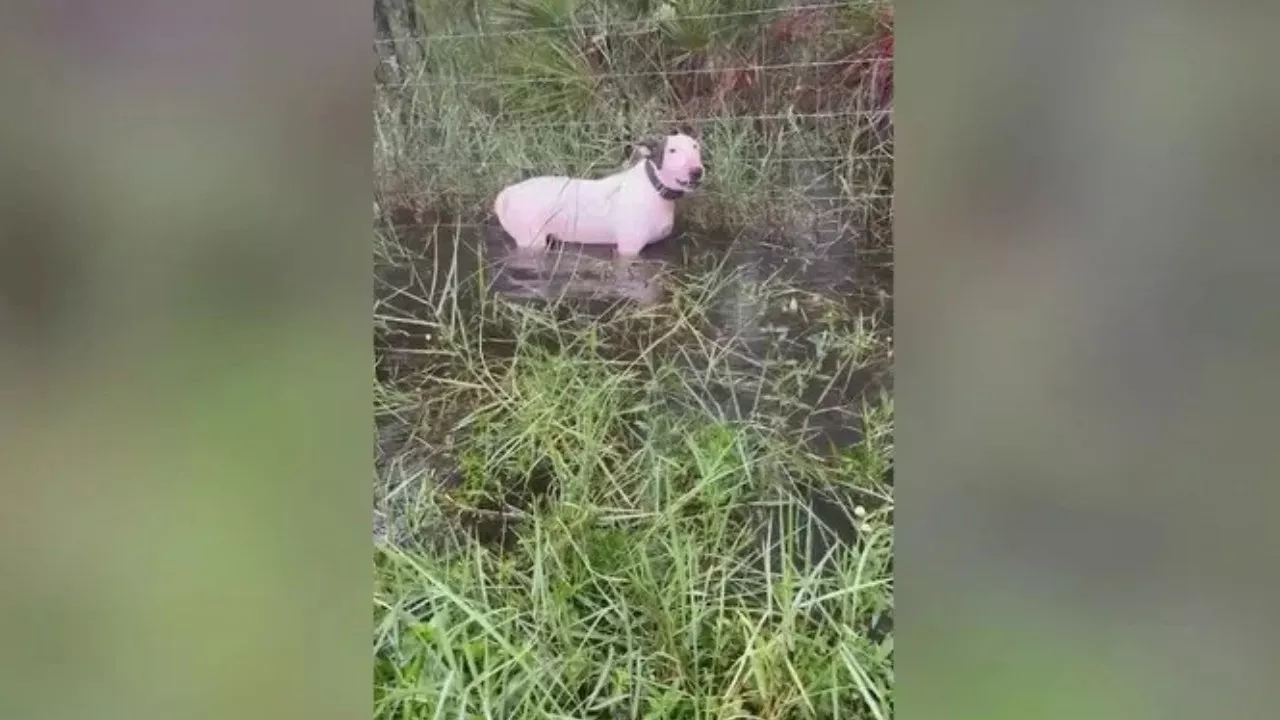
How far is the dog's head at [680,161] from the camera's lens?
94 centimetres

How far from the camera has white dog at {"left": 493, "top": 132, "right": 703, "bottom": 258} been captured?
3.11ft

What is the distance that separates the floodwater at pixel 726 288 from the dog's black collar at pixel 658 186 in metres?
0.03

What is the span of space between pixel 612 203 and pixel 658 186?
0.05 meters

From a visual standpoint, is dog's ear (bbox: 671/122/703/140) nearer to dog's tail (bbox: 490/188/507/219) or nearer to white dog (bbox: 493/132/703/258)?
white dog (bbox: 493/132/703/258)

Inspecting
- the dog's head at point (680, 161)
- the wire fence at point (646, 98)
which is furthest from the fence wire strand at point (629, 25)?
the dog's head at point (680, 161)

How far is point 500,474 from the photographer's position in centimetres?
99

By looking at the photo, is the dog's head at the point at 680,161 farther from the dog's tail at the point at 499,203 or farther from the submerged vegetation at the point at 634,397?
the dog's tail at the point at 499,203

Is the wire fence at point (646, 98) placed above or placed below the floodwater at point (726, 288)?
above

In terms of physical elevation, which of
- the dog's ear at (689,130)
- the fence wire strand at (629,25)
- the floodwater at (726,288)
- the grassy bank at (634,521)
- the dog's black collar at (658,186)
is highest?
the fence wire strand at (629,25)

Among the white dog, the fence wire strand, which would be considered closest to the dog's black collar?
the white dog

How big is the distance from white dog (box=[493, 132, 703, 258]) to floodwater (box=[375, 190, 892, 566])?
14mm

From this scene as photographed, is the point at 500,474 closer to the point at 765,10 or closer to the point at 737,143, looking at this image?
the point at 737,143
